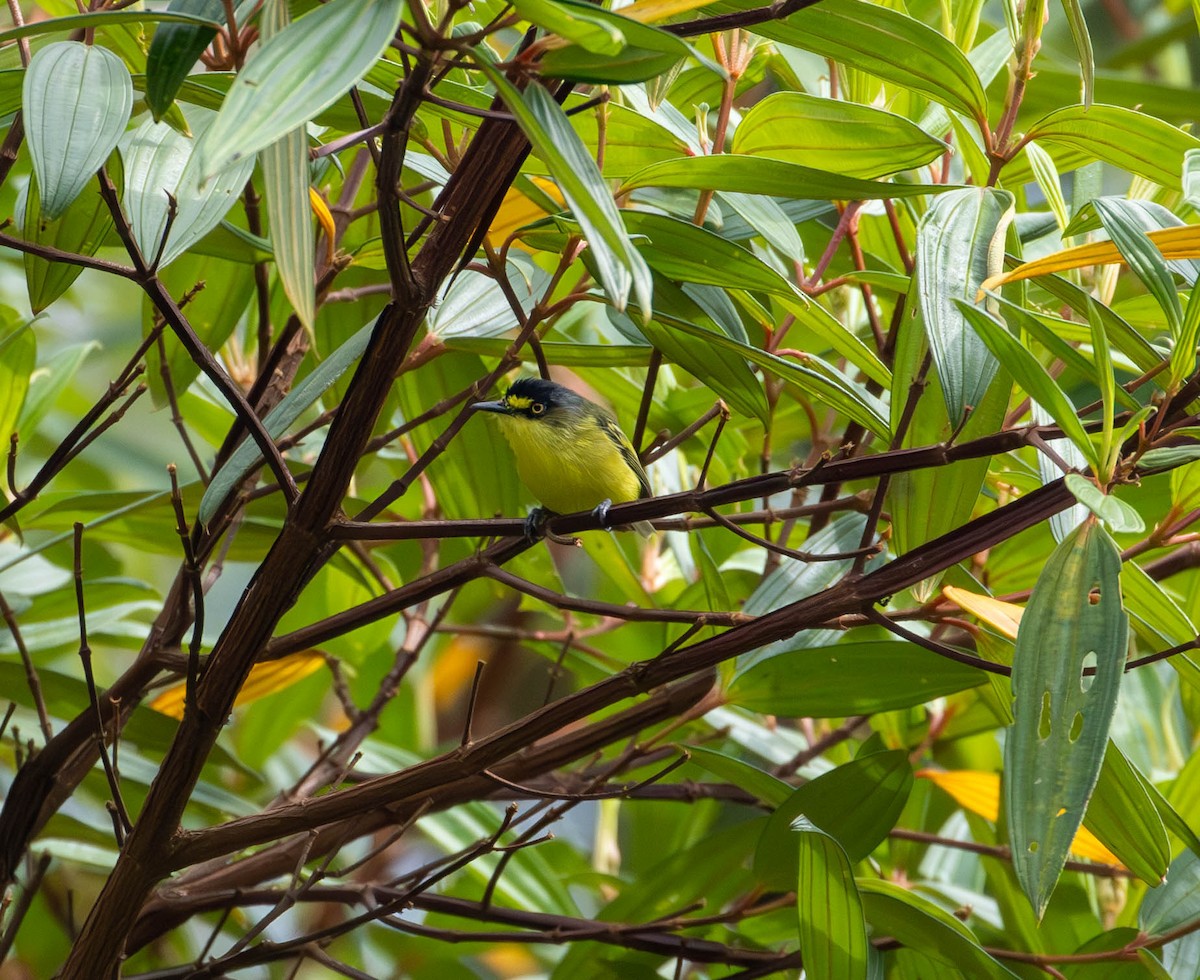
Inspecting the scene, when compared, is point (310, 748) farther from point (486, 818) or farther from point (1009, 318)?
point (1009, 318)

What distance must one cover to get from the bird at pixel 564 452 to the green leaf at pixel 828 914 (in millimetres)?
787

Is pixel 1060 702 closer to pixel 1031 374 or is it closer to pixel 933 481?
pixel 1031 374

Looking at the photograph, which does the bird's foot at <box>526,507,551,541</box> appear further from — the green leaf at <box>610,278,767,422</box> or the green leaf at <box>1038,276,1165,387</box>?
the green leaf at <box>1038,276,1165,387</box>

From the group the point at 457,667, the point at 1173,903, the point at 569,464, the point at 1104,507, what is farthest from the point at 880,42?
the point at 457,667

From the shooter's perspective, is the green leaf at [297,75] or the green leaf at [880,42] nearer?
the green leaf at [297,75]

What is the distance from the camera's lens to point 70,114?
105cm

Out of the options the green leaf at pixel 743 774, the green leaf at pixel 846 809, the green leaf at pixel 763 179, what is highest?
the green leaf at pixel 763 179

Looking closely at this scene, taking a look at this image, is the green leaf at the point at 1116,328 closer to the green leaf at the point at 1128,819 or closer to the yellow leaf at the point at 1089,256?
the yellow leaf at the point at 1089,256

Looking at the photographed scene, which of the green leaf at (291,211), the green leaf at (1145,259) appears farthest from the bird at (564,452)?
the green leaf at (291,211)

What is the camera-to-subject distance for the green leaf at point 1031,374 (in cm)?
104

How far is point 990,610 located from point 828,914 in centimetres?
41

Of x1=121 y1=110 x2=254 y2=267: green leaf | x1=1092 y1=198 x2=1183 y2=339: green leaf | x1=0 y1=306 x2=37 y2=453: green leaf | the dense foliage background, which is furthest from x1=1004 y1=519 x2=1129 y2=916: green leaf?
x1=0 y1=306 x2=37 y2=453: green leaf

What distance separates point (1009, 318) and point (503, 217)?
72 centimetres

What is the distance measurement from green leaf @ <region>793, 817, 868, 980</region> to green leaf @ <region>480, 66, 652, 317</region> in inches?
30.9
